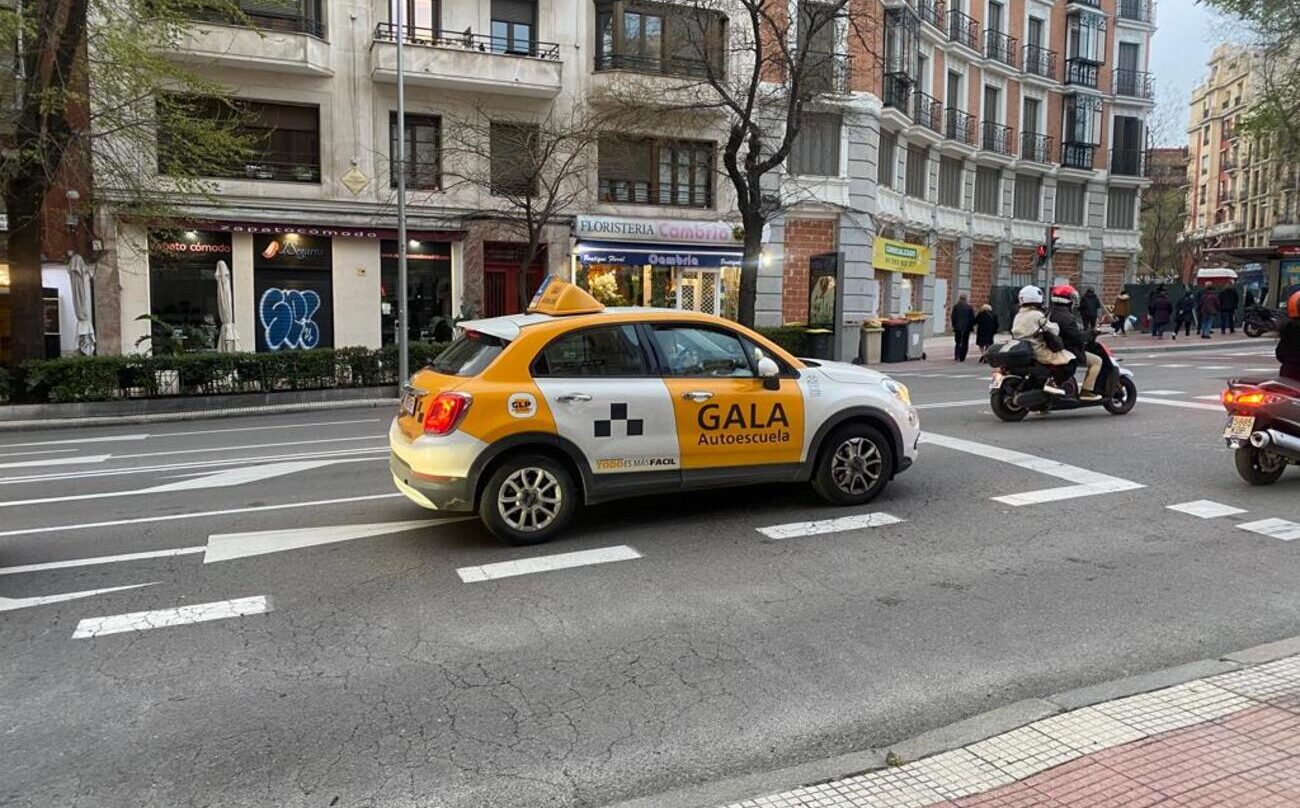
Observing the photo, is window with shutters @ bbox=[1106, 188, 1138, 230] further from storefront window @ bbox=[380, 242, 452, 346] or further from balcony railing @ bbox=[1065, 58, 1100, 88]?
storefront window @ bbox=[380, 242, 452, 346]

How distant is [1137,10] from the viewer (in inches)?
1694

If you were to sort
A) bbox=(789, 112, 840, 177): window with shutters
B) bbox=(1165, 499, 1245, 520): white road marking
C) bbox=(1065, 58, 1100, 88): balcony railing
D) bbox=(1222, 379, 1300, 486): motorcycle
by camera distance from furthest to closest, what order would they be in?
1. bbox=(1065, 58, 1100, 88): balcony railing
2. bbox=(789, 112, 840, 177): window with shutters
3. bbox=(1222, 379, 1300, 486): motorcycle
4. bbox=(1165, 499, 1245, 520): white road marking

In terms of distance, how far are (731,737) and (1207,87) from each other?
119 m

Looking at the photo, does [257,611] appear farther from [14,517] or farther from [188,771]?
[14,517]

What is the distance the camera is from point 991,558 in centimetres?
595

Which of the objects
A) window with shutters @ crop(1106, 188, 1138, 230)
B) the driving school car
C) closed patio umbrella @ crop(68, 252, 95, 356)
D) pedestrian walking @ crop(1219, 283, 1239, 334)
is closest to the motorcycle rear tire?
the driving school car

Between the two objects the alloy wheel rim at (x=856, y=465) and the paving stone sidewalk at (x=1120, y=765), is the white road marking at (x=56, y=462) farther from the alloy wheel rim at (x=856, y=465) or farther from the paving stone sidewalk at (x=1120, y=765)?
the paving stone sidewalk at (x=1120, y=765)

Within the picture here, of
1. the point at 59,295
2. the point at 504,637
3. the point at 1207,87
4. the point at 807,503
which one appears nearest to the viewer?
the point at 504,637

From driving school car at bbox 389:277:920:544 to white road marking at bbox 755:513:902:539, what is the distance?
33 cm

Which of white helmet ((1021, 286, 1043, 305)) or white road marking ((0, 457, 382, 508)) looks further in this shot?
white helmet ((1021, 286, 1043, 305))

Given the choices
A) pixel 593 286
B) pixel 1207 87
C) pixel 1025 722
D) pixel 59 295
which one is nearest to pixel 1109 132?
pixel 593 286

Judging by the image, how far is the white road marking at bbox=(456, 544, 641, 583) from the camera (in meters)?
5.70

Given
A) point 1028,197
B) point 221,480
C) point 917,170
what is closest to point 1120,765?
point 221,480

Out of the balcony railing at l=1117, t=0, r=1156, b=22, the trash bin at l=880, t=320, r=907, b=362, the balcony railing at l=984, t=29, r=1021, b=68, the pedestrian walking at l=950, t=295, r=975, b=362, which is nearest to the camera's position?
the pedestrian walking at l=950, t=295, r=975, b=362
